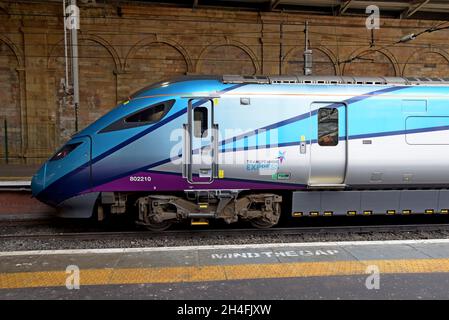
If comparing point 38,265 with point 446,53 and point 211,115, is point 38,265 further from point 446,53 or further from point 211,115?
point 446,53

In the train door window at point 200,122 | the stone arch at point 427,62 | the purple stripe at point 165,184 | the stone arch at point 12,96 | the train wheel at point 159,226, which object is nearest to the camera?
the purple stripe at point 165,184

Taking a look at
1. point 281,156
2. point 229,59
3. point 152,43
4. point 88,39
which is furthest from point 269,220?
point 88,39

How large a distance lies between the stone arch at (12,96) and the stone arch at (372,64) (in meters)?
16.2

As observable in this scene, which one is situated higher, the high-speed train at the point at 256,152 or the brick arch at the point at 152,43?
the brick arch at the point at 152,43

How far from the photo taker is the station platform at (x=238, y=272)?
14.0ft

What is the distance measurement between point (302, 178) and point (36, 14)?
1711 cm

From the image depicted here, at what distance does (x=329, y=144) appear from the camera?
730 centimetres

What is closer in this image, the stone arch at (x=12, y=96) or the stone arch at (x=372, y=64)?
the stone arch at (x=12, y=96)

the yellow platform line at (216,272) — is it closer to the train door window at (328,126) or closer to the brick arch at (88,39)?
the train door window at (328,126)

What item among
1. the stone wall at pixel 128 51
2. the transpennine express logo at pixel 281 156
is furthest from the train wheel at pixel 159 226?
the stone wall at pixel 128 51

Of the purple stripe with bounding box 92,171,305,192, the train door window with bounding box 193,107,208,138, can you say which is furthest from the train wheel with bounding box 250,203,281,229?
the train door window with bounding box 193,107,208,138

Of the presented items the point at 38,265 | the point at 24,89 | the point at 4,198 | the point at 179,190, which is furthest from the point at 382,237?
the point at 24,89

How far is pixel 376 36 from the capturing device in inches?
827

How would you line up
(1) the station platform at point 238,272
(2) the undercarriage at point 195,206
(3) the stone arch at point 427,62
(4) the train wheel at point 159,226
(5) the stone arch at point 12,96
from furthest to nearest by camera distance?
(3) the stone arch at point 427,62 → (5) the stone arch at point 12,96 → (4) the train wheel at point 159,226 → (2) the undercarriage at point 195,206 → (1) the station platform at point 238,272
